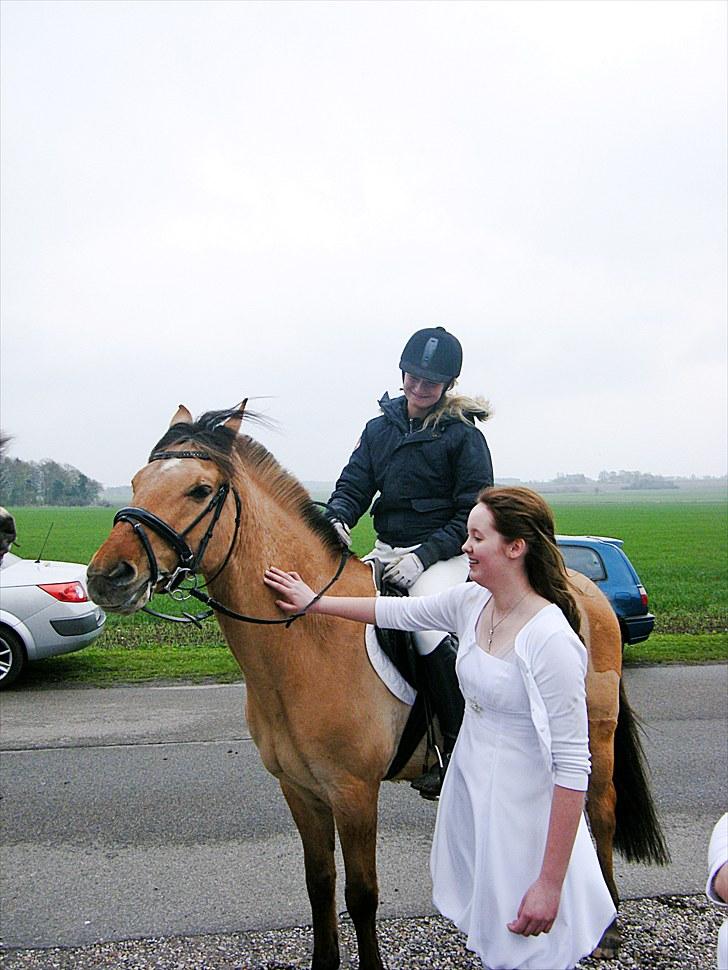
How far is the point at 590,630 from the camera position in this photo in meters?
3.72

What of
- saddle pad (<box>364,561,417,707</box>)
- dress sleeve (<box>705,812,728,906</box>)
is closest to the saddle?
saddle pad (<box>364,561,417,707</box>)

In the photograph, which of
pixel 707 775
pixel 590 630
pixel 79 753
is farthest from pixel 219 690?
pixel 590 630

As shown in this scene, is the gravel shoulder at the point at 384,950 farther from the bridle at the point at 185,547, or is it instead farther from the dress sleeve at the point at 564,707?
the dress sleeve at the point at 564,707

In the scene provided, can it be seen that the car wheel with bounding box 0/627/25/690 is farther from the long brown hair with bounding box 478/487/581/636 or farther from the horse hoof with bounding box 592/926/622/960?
the long brown hair with bounding box 478/487/581/636

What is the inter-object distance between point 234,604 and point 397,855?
8.06 feet

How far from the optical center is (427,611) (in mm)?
2727

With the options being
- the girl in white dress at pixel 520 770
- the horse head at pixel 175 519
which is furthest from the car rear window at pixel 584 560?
the girl in white dress at pixel 520 770

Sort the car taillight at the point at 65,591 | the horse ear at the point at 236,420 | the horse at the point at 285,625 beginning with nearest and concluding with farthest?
the horse at the point at 285,625 → the horse ear at the point at 236,420 → the car taillight at the point at 65,591

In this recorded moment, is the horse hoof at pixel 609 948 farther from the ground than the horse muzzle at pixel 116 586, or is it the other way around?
the horse muzzle at pixel 116 586

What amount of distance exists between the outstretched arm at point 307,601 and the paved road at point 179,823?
1.94 metres

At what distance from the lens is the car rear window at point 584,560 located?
412 inches

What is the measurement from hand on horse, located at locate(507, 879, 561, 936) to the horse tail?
1.98 meters

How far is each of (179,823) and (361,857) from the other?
8.48 feet

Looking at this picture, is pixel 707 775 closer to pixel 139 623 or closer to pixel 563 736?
pixel 563 736
